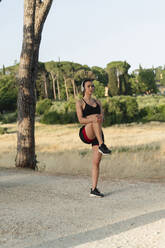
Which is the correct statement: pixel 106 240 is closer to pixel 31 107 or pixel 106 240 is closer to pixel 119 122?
pixel 31 107

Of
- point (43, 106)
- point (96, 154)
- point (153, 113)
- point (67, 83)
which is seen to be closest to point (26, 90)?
point (96, 154)

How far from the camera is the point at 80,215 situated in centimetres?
500

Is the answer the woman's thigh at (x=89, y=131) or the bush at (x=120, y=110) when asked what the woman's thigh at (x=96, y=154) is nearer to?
the woman's thigh at (x=89, y=131)

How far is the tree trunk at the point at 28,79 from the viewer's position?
1005cm

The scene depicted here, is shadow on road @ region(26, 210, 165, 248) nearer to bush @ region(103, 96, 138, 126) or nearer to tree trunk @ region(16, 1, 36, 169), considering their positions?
tree trunk @ region(16, 1, 36, 169)

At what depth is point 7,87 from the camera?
2202 inches

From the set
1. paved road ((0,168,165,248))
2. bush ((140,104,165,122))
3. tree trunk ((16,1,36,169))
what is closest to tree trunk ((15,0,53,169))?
tree trunk ((16,1,36,169))

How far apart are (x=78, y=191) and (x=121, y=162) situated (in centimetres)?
511

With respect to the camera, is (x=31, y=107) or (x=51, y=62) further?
(x=51, y=62)

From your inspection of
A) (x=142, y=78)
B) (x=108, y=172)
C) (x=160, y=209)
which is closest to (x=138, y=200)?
(x=160, y=209)

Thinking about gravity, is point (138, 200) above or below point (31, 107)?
below

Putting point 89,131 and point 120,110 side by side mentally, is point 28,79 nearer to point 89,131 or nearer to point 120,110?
point 89,131

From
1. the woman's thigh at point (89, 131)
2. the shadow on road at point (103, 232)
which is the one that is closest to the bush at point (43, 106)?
the woman's thigh at point (89, 131)

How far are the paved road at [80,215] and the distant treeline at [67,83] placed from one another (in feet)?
153
